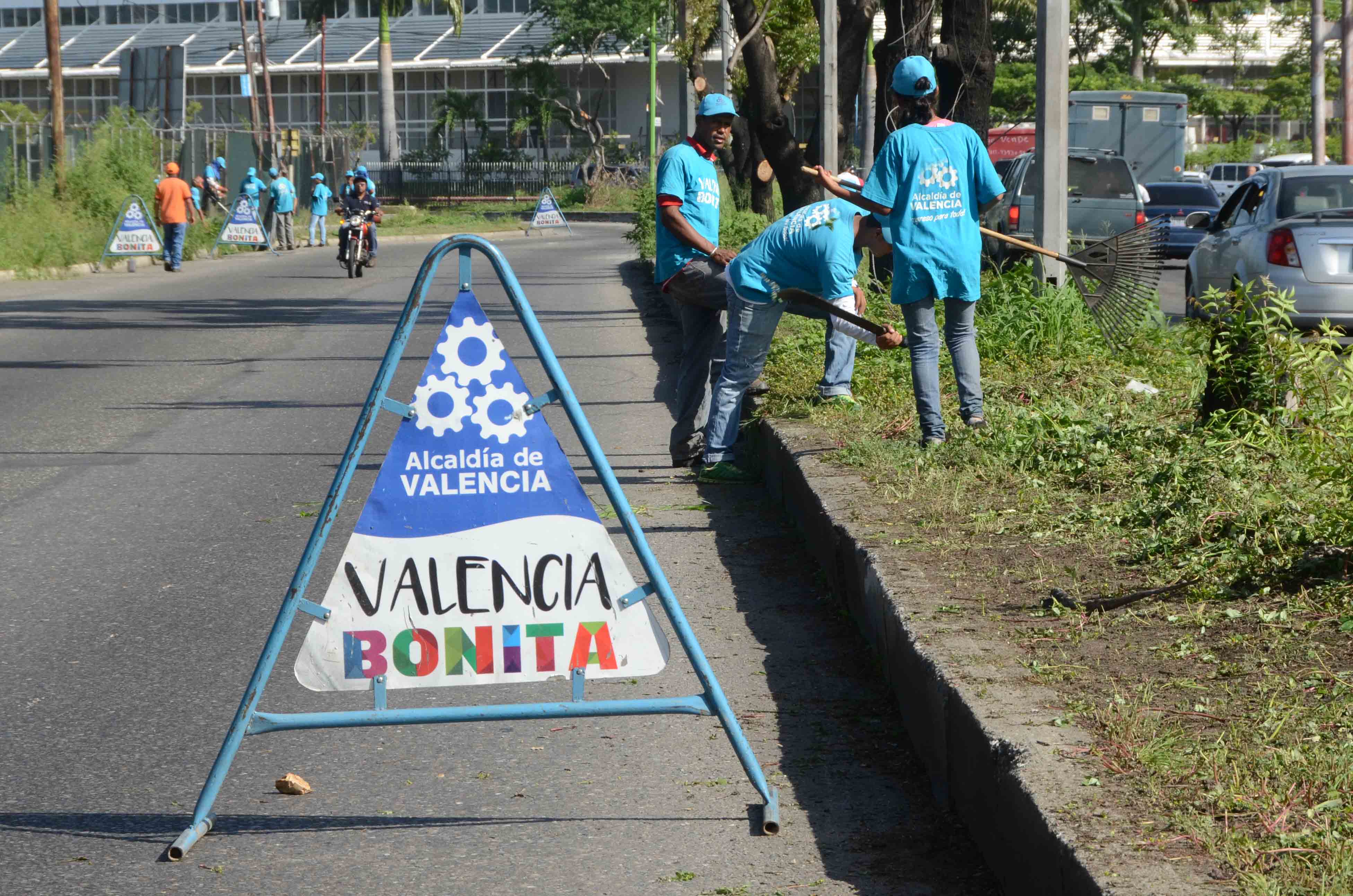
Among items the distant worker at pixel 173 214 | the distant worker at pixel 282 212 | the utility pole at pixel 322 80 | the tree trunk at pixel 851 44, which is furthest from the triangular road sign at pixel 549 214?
the utility pole at pixel 322 80

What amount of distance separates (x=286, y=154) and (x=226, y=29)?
138 feet

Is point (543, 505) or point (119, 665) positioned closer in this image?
point (543, 505)

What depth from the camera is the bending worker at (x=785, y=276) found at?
292 inches

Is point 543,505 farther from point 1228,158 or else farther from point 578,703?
point 1228,158

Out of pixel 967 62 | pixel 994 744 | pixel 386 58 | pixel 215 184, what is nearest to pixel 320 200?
pixel 215 184

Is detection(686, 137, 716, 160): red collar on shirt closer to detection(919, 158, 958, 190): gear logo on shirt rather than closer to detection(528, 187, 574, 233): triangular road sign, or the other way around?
detection(919, 158, 958, 190): gear logo on shirt

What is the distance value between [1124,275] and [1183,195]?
23880 millimetres

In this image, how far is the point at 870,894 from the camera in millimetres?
3355

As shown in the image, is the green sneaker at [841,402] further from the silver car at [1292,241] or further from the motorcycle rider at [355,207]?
the motorcycle rider at [355,207]

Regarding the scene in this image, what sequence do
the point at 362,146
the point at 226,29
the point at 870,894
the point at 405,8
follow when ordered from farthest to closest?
1. the point at 226,29
2. the point at 405,8
3. the point at 362,146
4. the point at 870,894

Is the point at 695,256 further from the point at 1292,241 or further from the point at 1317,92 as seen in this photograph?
the point at 1317,92

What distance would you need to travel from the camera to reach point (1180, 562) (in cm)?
499

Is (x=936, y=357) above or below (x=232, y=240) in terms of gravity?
below

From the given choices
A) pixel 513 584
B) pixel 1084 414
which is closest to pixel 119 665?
pixel 513 584
